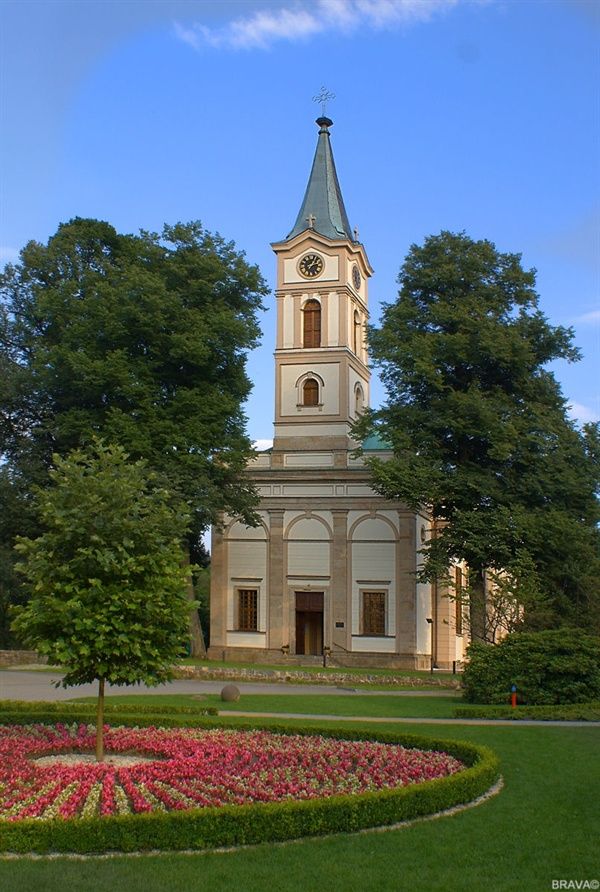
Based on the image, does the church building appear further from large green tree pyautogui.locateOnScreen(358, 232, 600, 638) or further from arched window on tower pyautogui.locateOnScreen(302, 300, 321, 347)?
large green tree pyautogui.locateOnScreen(358, 232, 600, 638)

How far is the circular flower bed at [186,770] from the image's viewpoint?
500 inches

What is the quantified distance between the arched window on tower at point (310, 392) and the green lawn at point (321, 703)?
22275mm

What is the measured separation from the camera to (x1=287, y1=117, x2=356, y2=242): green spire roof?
5166 cm

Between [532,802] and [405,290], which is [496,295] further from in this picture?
[532,802]

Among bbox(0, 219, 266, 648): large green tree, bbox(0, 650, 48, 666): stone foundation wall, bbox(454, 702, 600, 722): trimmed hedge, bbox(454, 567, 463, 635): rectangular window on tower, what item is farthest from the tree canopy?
bbox(454, 702, 600, 722): trimmed hedge

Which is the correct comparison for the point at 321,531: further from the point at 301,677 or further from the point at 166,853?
the point at 166,853

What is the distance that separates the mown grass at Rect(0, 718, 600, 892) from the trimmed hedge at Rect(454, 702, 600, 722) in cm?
1115

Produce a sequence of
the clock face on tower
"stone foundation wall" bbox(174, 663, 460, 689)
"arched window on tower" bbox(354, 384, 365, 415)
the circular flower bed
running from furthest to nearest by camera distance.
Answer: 1. "arched window on tower" bbox(354, 384, 365, 415)
2. the clock face on tower
3. "stone foundation wall" bbox(174, 663, 460, 689)
4. the circular flower bed

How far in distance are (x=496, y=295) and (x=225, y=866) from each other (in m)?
34.8

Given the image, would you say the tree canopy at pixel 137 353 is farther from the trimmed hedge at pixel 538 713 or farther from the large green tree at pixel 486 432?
the trimmed hedge at pixel 538 713

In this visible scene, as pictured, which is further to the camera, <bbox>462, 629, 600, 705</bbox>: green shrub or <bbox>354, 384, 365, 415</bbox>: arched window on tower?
<bbox>354, 384, 365, 415</bbox>: arched window on tower

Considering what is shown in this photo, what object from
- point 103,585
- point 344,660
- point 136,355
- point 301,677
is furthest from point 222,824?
point 344,660

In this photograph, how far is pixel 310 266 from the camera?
2015 inches

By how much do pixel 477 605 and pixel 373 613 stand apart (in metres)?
12.6
